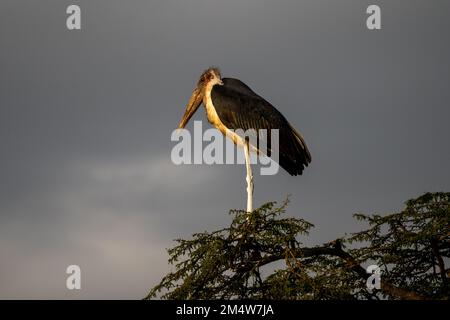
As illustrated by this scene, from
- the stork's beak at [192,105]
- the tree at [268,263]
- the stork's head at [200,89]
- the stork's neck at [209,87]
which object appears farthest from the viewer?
the stork's beak at [192,105]

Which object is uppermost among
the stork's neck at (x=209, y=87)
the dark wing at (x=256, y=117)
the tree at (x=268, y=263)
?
the stork's neck at (x=209, y=87)

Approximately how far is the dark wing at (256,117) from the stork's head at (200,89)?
1.12 ft

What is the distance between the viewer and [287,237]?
10.6 metres

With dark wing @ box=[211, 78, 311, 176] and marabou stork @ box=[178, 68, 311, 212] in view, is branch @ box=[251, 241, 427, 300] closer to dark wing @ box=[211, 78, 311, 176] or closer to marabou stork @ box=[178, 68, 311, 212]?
marabou stork @ box=[178, 68, 311, 212]

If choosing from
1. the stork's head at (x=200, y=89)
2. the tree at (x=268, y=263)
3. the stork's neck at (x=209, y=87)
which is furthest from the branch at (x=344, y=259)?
the stork's head at (x=200, y=89)

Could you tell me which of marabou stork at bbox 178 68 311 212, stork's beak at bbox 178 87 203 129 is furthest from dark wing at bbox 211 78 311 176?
stork's beak at bbox 178 87 203 129

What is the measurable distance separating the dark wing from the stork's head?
0.34m

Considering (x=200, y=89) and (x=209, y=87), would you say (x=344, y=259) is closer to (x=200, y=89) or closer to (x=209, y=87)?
(x=209, y=87)

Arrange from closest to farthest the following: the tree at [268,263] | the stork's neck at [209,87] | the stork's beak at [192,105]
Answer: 1. the tree at [268,263]
2. the stork's neck at [209,87]
3. the stork's beak at [192,105]

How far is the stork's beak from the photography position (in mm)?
17683

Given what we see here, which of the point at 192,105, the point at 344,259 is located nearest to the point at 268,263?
the point at 344,259

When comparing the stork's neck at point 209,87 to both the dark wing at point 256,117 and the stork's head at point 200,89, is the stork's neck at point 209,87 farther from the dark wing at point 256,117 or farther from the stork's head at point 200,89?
the dark wing at point 256,117

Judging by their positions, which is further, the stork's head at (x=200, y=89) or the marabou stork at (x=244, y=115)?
the stork's head at (x=200, y=89)

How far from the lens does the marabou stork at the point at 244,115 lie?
51.8 feet
